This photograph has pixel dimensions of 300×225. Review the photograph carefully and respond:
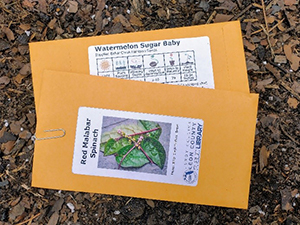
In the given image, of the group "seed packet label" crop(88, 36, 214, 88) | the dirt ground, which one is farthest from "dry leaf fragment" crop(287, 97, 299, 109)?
"seed packet label" crop(88, 36, 214, 88)

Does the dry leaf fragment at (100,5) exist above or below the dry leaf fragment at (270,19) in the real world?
above

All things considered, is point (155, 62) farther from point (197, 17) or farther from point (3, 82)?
point (3, 82)

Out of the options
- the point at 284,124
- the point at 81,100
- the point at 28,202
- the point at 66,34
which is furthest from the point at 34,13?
the point at 284,124

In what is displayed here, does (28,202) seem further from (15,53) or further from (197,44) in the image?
(197,44)

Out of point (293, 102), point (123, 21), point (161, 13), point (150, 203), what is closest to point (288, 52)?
point (293, 102)

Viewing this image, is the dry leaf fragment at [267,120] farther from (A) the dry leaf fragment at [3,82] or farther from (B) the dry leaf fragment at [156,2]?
(A) the dry leaf fragment at [3,82]

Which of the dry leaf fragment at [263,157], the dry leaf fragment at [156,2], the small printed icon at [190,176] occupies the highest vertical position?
the dry leaf fragment at [156,2]

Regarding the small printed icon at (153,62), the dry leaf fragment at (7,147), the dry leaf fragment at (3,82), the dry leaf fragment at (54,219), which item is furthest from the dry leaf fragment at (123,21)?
the dry leaf fragment at (54,219)
